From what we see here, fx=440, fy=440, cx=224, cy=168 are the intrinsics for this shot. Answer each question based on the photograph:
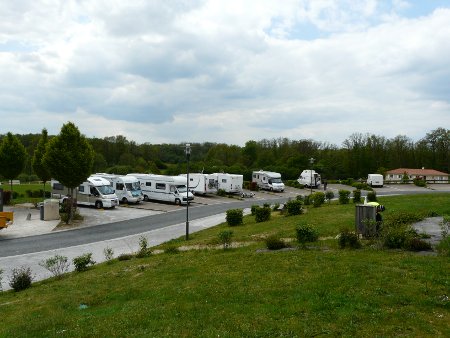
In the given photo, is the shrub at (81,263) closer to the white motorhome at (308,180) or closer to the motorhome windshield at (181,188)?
the motorhome windshield at (181,188)

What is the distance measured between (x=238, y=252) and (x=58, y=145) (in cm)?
1868

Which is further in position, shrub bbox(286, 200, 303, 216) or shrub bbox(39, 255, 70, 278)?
shrub bbox(286, 200, 303, 216)

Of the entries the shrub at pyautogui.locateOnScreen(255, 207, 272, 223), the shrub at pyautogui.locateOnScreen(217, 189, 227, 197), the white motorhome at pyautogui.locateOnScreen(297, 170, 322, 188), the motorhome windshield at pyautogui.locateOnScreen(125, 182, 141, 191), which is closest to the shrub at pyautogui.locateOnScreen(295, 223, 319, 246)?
the shrub at pyautogui.locateOnScreen(255, 207, 272, 223)

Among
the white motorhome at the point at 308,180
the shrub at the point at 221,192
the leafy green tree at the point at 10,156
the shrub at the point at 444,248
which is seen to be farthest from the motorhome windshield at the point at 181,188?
the shrub at the point at 444,248

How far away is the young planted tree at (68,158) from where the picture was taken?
94.1 ft

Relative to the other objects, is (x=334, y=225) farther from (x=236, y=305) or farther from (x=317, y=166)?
(x=317, y=166)

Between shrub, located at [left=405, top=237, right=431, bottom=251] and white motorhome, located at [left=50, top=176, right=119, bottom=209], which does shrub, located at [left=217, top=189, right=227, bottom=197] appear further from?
shrub, located at [left=405, top=237, right=431, bottom=251]

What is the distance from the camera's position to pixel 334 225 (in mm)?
18938

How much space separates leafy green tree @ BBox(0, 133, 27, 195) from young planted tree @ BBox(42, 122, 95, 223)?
34.6 feet

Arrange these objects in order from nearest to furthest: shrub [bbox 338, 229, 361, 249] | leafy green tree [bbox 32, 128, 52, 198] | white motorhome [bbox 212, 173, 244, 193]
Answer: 1. shrub [bbox 338, 229, 361, 249]
2. leafy green tree [bbox 32, 128, 52, 198]
3. white motorhome [bbox 212, 173, 244, 193]

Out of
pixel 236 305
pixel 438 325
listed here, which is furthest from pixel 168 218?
pixel 438 325

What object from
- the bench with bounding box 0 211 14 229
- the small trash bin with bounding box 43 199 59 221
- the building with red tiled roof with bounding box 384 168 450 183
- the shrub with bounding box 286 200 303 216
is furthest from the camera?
the building with red tiled roof with bounding box 384 168 450 183

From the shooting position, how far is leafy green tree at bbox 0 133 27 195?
3747 centimetres

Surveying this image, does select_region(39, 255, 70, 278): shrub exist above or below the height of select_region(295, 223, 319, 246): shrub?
below
